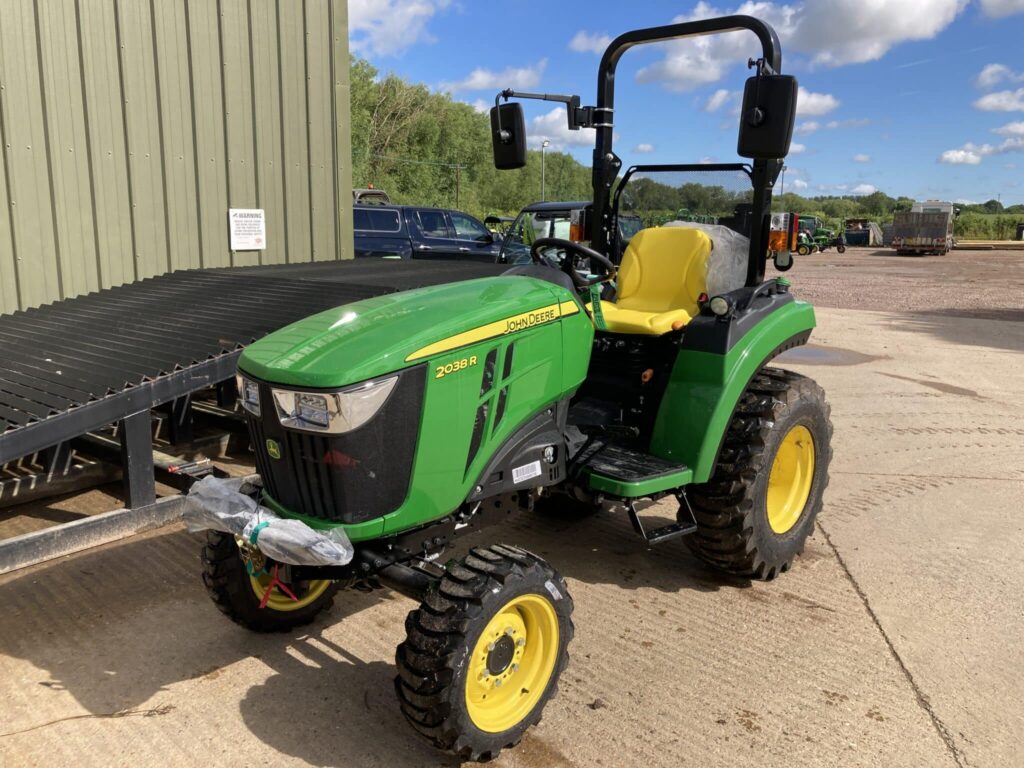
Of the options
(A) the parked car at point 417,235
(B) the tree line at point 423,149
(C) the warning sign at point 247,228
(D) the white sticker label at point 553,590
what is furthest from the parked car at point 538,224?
(B) the tree line at point 423,149

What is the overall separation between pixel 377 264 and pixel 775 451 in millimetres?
3313

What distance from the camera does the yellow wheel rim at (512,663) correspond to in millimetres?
2375

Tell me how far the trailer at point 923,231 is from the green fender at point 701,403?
3438 cm

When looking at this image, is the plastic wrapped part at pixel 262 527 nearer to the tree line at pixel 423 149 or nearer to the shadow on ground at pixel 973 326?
the shadow on ground at pixel 973 326

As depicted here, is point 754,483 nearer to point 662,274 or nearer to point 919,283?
point 662,274

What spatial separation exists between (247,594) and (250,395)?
2.88 ft

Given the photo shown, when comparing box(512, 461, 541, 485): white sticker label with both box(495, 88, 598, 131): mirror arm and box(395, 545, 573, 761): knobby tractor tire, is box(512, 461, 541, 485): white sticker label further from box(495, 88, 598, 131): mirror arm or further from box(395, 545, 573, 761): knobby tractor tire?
box(495, 88, 598, 131): mirror arm

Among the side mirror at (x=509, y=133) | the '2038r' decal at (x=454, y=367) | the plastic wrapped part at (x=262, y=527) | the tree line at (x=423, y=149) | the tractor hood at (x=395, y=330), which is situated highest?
the tree line at (x=423, y=149)

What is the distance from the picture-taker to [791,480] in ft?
12.7

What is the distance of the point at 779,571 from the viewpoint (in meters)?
3.71

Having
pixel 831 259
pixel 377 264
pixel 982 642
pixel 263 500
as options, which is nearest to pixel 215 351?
pixel 263 500

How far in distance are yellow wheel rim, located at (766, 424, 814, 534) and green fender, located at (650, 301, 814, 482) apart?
548 millimetres

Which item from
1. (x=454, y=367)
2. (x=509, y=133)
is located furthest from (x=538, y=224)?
(x=454, y=367)

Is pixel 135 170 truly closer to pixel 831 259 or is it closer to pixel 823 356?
pixel 823 356
